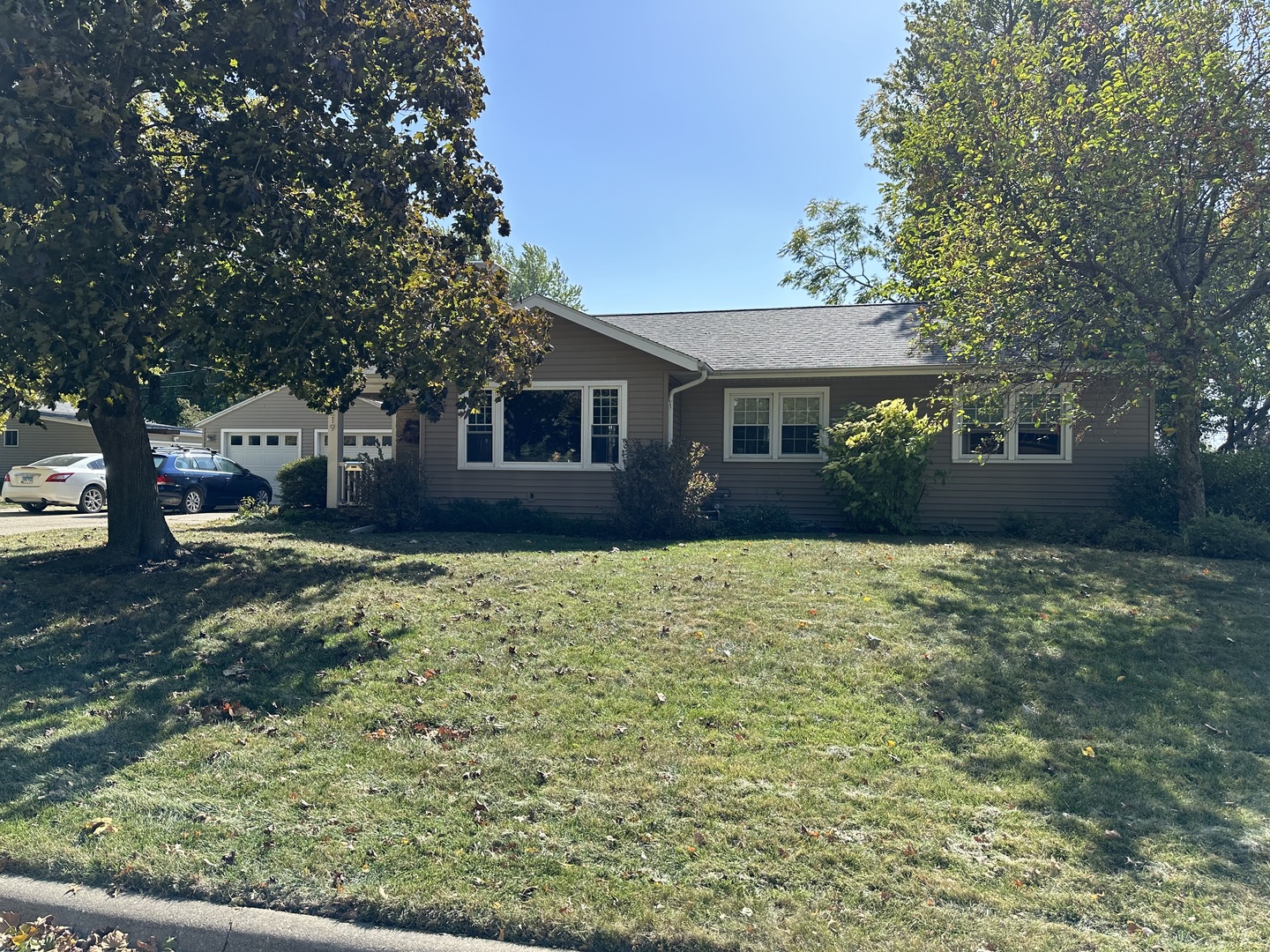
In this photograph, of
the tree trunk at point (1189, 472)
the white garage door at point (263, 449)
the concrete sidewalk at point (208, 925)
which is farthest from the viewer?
the white garage door at point (263, 449)

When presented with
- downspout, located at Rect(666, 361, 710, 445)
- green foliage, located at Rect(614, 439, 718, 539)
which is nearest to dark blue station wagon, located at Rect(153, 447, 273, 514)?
downspout, located at Rect(666, 361, 710, 445)

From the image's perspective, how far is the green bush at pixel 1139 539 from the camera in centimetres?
1085

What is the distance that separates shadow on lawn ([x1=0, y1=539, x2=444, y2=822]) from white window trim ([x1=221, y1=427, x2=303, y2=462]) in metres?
18.0

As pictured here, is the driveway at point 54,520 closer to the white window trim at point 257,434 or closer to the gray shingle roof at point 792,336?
the white window trim at point 257,434

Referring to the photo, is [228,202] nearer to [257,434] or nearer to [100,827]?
[100,827]

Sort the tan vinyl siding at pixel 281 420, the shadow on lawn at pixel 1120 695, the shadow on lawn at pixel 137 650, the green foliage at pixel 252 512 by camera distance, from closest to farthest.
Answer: the shadow on lawn at pixel 1120 695 → the shadow on lawn at pixel 137 650 → the green foliage at pixel 252 512 → the tan vinyl siding at pixel 281 420

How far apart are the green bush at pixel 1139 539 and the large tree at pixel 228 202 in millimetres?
8922

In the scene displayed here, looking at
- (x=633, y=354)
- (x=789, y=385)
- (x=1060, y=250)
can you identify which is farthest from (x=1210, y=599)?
(x=633, y=354)

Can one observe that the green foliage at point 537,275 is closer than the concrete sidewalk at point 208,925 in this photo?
No

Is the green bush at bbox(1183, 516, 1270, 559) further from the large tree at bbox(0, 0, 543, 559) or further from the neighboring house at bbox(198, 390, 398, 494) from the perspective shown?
the neighboring house at bbox(198, 390, 398, 494)

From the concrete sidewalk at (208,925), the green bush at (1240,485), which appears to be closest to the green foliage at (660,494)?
the green bush at (1240,485)

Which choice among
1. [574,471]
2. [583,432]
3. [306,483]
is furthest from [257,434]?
[583,432]

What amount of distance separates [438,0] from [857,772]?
874 cm

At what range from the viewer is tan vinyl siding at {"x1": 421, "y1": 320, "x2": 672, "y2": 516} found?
45.4 ft
